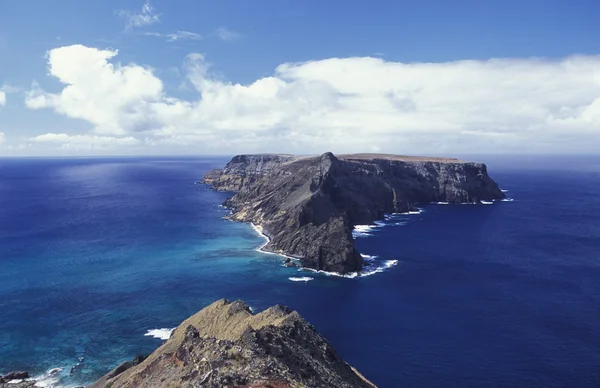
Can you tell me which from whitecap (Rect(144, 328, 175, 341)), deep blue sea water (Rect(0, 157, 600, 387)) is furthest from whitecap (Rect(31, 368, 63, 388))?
whitecap (Rect(144, 328, 175, 341))

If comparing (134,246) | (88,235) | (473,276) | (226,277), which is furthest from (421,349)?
(88,235)

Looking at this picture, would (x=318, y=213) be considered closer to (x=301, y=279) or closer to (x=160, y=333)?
(x=301, y=279)

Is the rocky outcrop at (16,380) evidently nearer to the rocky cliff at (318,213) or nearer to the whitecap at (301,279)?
the whitecap at (301,279)

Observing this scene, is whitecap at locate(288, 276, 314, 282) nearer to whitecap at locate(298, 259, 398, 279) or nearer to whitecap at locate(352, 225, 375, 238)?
whitecap at locate(298, 259, 398, 279)

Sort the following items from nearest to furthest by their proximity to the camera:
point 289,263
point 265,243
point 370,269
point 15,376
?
point 15,376 → point 370,269 → point 289,263 → point 265,243

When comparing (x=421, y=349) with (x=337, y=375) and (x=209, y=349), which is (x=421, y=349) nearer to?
(x=337, y=375)

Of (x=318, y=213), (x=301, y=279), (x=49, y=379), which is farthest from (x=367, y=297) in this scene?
(x=49, y=379)
